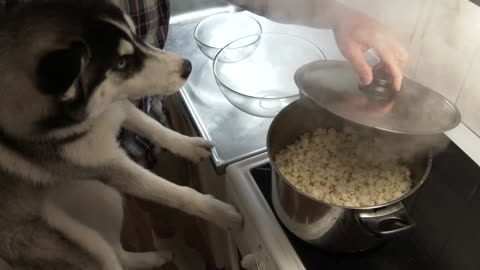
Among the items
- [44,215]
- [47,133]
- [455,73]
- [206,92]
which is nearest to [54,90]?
[47,133]

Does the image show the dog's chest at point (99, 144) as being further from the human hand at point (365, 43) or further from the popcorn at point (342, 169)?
the human hand at point (365, 43)

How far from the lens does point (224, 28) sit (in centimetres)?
131

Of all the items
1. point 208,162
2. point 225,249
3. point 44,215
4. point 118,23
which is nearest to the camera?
point 118,23

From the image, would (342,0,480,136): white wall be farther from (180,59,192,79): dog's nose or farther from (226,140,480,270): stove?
(180,59,192,79): dog's nose

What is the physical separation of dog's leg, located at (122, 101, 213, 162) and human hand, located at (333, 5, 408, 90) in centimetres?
40

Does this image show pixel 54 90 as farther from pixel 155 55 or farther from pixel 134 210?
pixel 134 210

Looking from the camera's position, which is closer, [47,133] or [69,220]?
[47,133]

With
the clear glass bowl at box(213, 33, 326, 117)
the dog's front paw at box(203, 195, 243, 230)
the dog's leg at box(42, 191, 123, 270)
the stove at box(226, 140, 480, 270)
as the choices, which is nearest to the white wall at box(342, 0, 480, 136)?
the stove at box(226, 140, 480, 270)

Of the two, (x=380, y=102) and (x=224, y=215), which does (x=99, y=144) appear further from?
(x=380, y=102)

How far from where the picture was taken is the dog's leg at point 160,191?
92cm

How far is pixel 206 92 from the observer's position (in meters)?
1.09

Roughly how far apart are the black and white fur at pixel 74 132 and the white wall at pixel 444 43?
47 cm

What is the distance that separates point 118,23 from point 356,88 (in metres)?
0.44

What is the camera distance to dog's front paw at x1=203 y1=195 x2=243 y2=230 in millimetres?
892
